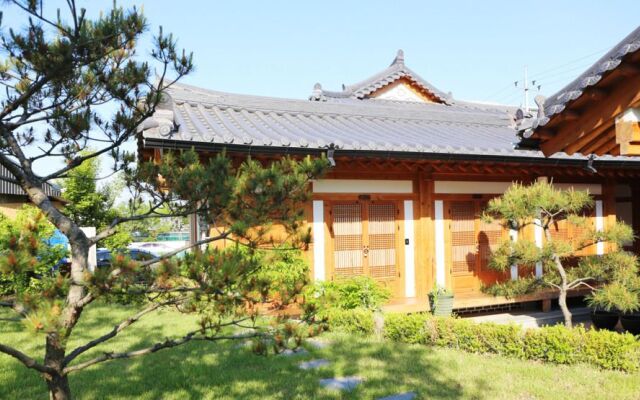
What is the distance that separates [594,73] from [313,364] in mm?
3664

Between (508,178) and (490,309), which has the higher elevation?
(508,178)

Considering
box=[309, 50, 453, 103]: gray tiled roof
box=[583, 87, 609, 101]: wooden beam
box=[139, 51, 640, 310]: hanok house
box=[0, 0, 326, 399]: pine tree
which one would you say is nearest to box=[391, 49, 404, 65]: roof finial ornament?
box=[309, 50, 453, 103]: gray tiled roof

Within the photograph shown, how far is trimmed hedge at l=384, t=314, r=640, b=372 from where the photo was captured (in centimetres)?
483

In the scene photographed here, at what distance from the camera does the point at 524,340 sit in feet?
17.5

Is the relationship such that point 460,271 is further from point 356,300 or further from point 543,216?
point 356,300

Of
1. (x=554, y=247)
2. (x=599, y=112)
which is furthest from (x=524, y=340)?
(x=599, y=112)

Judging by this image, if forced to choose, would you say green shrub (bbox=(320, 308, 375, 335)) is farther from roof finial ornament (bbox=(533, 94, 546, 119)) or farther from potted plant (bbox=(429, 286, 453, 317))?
roof finial ornament (bbox=(533, 94, 546, 119))

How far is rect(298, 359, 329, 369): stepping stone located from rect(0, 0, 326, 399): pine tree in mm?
2183

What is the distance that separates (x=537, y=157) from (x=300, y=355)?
17.3ft

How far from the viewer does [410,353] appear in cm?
545

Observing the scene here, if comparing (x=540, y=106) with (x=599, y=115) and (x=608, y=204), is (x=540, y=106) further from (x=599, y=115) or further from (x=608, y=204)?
(x=608, y=204)

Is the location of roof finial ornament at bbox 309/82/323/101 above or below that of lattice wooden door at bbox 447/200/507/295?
above

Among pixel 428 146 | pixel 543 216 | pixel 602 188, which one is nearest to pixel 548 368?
pixel 543 216

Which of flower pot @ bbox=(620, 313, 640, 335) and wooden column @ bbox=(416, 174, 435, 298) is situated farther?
wooden column @ bbox=(416, 174, 435, 298)
